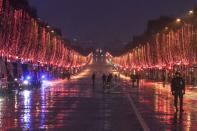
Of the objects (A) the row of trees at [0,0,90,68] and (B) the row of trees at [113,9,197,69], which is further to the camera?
(B) the row of trees at [113,9,197,69]

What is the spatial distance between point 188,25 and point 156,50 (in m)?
57.9

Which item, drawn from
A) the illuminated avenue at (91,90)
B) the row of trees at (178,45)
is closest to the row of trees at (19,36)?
the illuminated avenue at (91,90)

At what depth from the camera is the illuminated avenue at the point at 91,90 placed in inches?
1076

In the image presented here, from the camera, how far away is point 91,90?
238 ft

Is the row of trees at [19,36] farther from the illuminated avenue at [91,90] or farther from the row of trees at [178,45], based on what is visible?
the row of trees at [178,45]

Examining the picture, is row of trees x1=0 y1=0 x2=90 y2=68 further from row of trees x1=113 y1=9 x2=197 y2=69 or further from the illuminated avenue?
row of trees x1=113 y1=9 x2=197 y2=69

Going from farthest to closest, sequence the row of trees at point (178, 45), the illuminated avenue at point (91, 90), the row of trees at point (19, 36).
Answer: the row of trees at point (178, 45), the row of trees at point (19, 36), the illuminated avenue at point (91, 90)

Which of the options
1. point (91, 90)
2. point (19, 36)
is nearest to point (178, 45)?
point (19, 36)

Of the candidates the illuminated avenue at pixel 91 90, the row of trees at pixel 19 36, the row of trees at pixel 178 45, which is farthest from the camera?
the row of trees at pixel 178 45

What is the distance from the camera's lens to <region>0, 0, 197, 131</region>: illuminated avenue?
89.6 feet

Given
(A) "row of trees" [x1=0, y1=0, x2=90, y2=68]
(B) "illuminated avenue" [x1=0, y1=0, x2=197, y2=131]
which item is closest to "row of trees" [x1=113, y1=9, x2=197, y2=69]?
(B) "illuminated avenue" [x1=0, y1=0, x2=197, y2=131]

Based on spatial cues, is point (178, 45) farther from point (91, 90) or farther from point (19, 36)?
point (91, 90)

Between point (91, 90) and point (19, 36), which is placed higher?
point (19, 36)

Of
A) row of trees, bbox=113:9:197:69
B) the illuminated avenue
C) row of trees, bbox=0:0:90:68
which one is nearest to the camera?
the illuminated avenue
